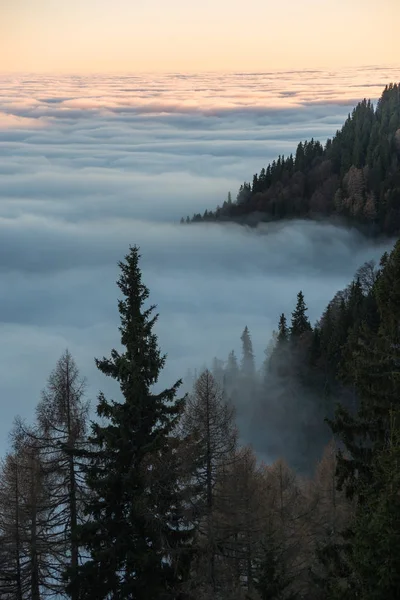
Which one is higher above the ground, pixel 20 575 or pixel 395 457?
pixel 395 457

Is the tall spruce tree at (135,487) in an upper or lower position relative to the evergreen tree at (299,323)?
lower

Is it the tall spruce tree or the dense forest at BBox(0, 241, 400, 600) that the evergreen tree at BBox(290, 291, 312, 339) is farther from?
the tall spruce tree

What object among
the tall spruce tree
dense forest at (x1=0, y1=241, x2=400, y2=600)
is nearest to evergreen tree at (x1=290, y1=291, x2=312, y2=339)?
dense forest at (x1=0, y1=241, x2=400, y2=600)

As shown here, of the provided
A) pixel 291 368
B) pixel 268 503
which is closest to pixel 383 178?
pixel 291 368

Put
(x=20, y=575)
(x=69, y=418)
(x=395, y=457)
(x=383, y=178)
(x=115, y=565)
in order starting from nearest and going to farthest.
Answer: (x=395, y=457) → (x=115, y=565) → (x=69, y=418) → (x=20, y=575) → (x=383, y=178)

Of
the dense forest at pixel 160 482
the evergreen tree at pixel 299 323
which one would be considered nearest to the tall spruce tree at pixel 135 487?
the dense forest at pixel 160 482

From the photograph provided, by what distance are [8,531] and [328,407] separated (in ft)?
139

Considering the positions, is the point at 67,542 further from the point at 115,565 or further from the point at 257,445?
the point at 257,445

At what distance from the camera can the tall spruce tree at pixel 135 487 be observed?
2006 cm

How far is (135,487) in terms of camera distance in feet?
67.7

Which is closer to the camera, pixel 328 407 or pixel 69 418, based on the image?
pixel 69 418

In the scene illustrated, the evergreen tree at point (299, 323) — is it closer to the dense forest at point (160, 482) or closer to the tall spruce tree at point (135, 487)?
the dense forest at point (160, 482)

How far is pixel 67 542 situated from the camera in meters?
23.6

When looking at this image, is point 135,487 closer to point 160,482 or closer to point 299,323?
point 160,482
